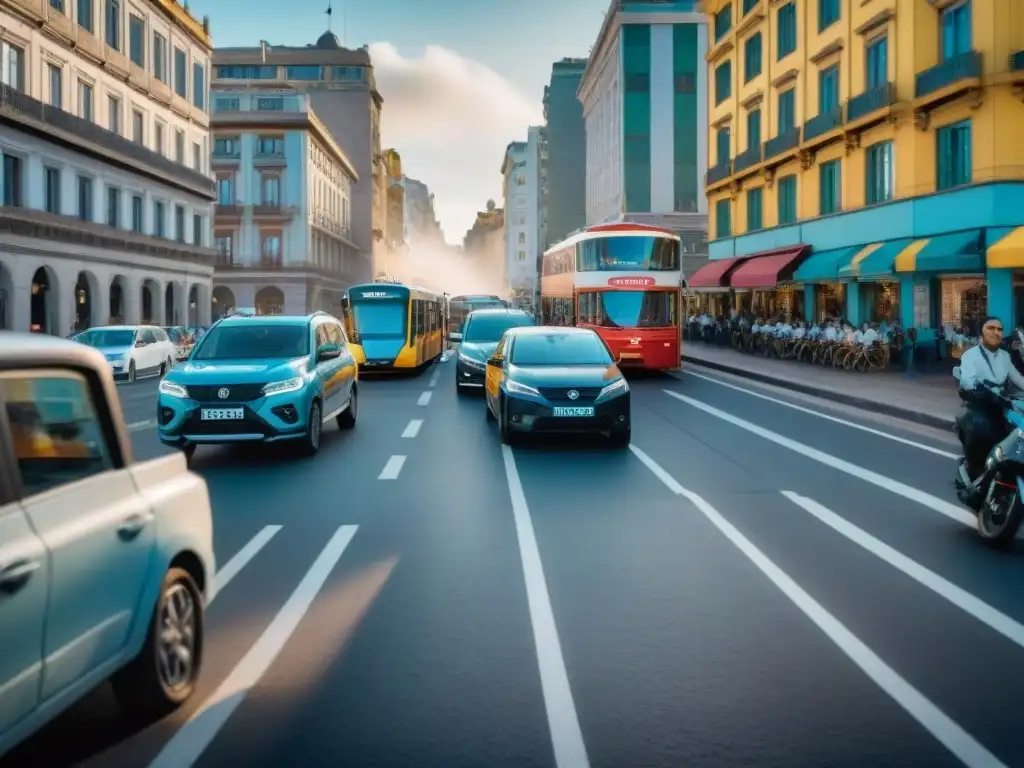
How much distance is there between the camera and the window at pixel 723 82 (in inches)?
1962

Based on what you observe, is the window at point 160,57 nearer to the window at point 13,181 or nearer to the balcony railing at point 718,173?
the window at point 13,181

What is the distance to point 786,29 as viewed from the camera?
42.1 meters

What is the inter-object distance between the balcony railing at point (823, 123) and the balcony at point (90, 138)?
A: 88.4 feet

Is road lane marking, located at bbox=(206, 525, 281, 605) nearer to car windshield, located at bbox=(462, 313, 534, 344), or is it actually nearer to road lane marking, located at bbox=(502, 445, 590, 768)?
road lane marking, located at bbox=(502, 445, 590, 768)

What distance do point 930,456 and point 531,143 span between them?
146818mm

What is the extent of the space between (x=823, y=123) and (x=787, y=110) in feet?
16.9

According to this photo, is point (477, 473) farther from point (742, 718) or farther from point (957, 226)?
point (957, 226)

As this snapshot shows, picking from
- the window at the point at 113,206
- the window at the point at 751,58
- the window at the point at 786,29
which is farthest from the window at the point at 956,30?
the window at the point at 113,206

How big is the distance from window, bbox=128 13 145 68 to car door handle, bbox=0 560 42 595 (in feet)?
166

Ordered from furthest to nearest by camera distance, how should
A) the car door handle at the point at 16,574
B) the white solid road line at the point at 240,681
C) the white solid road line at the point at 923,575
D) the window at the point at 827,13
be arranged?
the window at the point at 827,13 < the white solid road line at the point at 923,575 < the white solid road line at the point at 240,681 < the car door handle at the point at 16,574

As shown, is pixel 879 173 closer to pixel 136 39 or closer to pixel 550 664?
pixel 550 664

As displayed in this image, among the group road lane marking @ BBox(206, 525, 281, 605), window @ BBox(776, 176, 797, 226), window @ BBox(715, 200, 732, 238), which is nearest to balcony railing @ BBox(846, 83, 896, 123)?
window @ BBox(776, 176, 797, 226)

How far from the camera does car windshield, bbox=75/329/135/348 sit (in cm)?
3003

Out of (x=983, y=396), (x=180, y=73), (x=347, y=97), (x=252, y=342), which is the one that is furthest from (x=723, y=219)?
Answer: (x=347, y=97)
